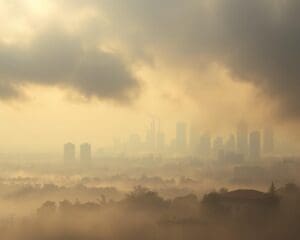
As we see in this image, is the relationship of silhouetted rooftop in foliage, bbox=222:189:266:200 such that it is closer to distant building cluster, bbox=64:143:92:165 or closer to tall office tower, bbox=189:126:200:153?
tall office tower, bbox=189:126:200:153

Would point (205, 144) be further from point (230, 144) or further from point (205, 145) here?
point (230, 144)

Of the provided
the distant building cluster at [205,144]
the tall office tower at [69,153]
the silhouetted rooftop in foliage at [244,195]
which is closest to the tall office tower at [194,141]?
the distant building cluster at [205,144]

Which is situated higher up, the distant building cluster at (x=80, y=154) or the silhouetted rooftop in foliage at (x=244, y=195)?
the distant building cluster at (x=80, y=154)

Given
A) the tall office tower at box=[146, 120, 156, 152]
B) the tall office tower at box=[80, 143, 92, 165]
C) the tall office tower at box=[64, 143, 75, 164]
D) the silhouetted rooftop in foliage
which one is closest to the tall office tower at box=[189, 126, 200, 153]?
the tall office tower at box=[146, 120, 156, 152]

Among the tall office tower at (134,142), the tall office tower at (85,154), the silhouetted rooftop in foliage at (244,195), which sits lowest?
the silhouetted rooftop in foliage at (244,195)

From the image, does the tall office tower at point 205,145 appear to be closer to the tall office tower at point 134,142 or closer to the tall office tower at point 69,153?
the tall office tower at point 134,142

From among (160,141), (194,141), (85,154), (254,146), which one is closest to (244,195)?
(254,146)

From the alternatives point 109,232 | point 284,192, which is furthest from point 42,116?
point 284,192
